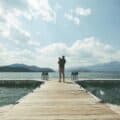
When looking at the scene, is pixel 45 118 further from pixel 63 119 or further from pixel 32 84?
pixel 32 84

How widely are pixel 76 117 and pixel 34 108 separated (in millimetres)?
2276

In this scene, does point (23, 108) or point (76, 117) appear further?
point (23, 108)

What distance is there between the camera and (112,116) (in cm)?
965

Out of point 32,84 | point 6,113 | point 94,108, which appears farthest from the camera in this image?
point 32,84

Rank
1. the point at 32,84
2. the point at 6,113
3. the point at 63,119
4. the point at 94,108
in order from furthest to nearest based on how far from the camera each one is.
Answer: the point at 32,84
the point at 94,108
the point at 6,113
the point at 63,119

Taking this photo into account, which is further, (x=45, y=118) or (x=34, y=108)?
(x=34, y=108)

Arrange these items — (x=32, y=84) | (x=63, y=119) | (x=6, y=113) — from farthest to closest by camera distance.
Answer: (x=32, y=84) → (x=6, y=113) → (x=63, y=119)

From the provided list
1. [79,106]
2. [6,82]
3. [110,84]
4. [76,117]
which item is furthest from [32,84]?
[76,117]

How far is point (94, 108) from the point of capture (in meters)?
11.3

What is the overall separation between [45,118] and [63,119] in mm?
560

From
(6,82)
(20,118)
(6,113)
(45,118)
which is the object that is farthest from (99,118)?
(6,82)

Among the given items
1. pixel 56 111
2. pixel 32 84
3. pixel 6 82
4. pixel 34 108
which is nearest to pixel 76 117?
pixel 56 111

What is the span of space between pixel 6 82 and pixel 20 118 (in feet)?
93.8

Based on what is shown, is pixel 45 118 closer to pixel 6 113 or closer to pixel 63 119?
pixel 63 119
